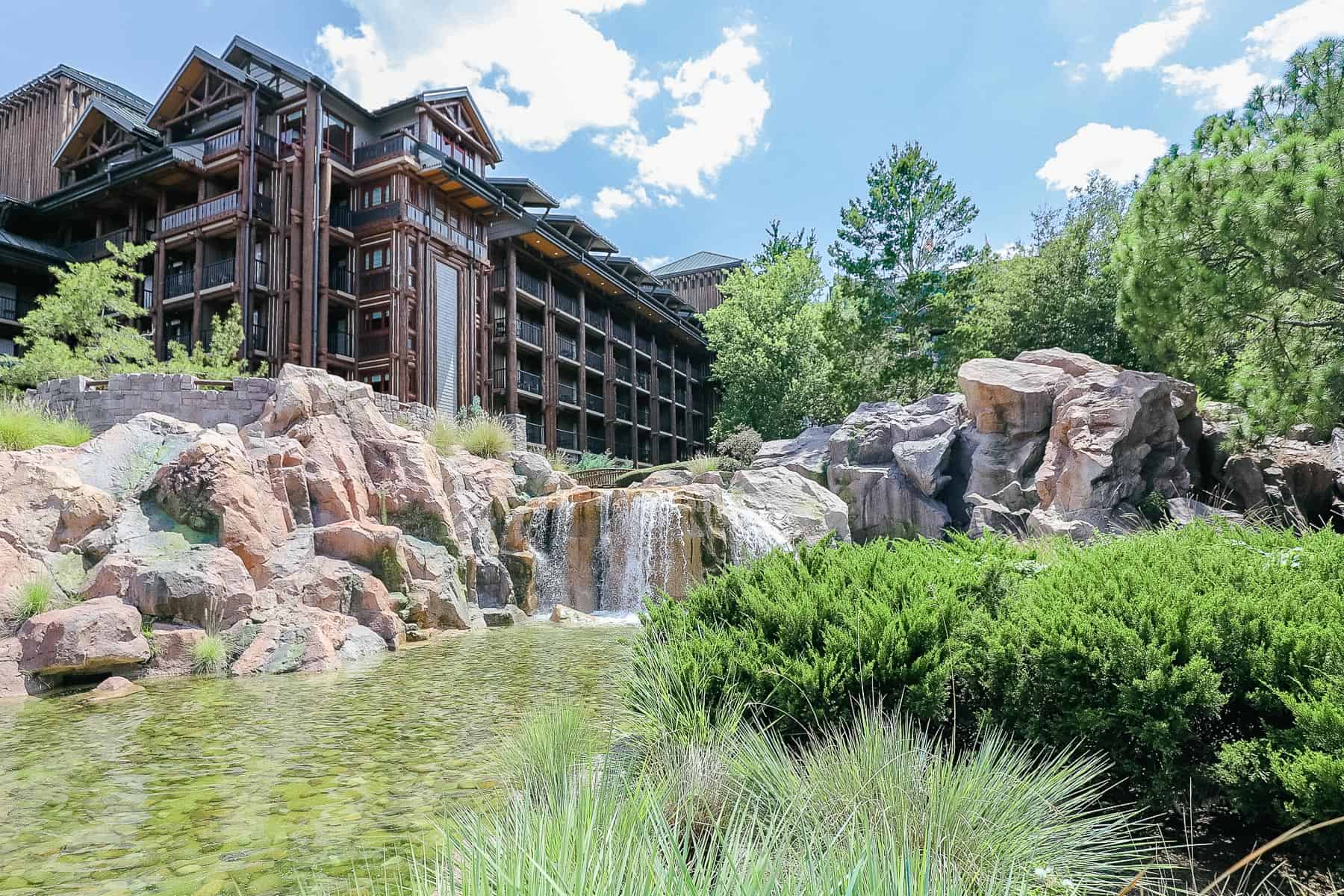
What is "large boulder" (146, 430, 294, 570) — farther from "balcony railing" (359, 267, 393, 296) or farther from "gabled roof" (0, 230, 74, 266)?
"gabled roof" (0, 230, 74, 266)

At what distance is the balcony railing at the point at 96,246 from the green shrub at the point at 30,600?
22.3 meters

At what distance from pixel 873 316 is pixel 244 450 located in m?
21.9

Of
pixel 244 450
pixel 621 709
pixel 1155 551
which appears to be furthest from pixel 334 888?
pixel 244 450

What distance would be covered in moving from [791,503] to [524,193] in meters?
19.5

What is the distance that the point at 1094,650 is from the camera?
10.8 ft

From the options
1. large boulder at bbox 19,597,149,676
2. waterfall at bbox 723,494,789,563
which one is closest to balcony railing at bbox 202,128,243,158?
waterfall at bbox 723,494,789,563

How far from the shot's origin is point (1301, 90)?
40.5 feet

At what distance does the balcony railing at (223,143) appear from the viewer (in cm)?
2366

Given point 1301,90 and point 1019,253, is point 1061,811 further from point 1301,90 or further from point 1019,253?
point 1019,253

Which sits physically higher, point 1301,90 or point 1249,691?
point 1301,90

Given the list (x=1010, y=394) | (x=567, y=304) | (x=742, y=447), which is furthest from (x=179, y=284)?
(x=1010, y=394)

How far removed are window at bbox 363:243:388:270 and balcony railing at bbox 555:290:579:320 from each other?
32.3ft

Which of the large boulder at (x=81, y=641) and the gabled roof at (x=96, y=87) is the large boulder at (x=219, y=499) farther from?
the gabled roof at (x=96, y=87)

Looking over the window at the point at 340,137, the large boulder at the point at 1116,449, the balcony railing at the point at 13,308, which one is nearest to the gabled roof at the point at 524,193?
the window at the point at 340,137
